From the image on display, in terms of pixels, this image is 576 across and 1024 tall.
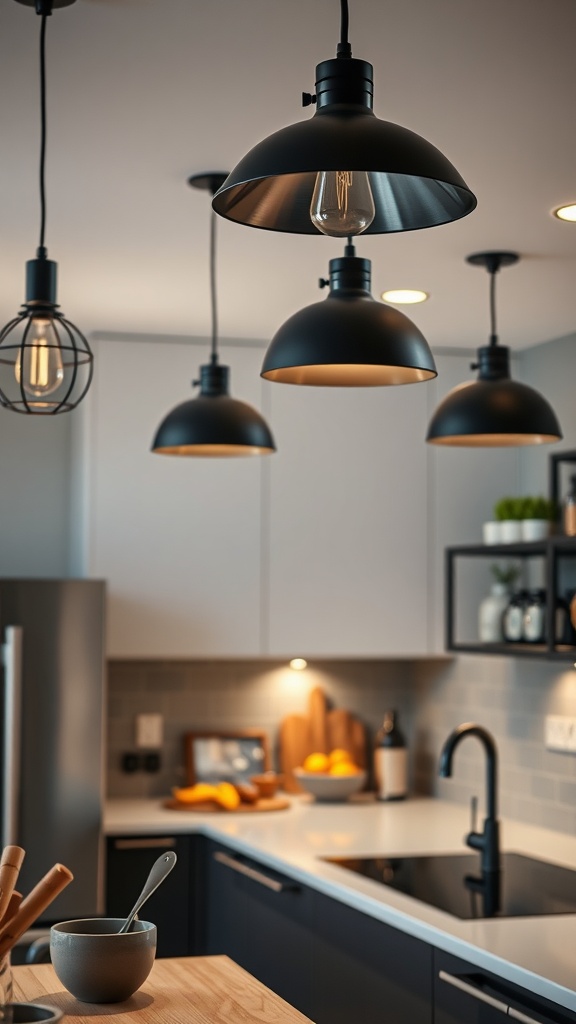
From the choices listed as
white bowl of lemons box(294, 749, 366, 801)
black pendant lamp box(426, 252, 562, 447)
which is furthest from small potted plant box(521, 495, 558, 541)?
white bowl of lemons box(294, 749, 366, 801)

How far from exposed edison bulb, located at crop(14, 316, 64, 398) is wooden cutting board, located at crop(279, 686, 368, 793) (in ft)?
9.64

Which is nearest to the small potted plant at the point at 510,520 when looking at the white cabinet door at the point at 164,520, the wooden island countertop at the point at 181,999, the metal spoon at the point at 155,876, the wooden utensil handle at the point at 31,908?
the white cabinet door at the point at 164,520

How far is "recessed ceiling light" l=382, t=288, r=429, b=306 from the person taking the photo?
3781mm

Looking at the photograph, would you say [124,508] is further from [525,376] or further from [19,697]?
[525,376]

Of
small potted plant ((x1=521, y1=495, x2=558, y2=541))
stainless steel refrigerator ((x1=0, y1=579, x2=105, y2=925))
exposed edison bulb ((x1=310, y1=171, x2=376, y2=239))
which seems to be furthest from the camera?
small potted plant ((x1=521, y1=495, x2=558, y2=541))

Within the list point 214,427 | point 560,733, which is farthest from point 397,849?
point 214,427

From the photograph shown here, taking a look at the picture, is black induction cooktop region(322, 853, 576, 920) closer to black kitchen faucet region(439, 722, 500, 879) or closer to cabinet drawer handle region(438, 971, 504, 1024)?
black kitchen faucet region(439, 722, 500, 879)

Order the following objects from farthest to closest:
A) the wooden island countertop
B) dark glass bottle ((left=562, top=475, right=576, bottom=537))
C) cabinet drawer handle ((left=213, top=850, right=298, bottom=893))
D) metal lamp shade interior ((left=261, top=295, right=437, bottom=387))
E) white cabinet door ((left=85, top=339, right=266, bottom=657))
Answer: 1. white cabinet door ((left=85, top=339, right=266, bottom=657))
2. dark glass bottle ((left=562, top=475, right=576, bottom=537))
3. cabinet drawer handle ((left=213, top=850, right=298, bottom=893))
4. metal lamp shade interior ((left=261, top=295, right=437, bottom=387))
5. the wooden island countertop

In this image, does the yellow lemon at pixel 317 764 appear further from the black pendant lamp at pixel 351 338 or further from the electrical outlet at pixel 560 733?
the black pendant lamp at pixel 351 338

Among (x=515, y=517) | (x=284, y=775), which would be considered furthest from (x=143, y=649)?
(x=515, y=517)

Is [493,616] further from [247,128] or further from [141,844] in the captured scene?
[247,128]

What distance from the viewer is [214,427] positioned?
3010mm

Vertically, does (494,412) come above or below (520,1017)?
above

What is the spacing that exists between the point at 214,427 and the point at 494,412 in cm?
67
